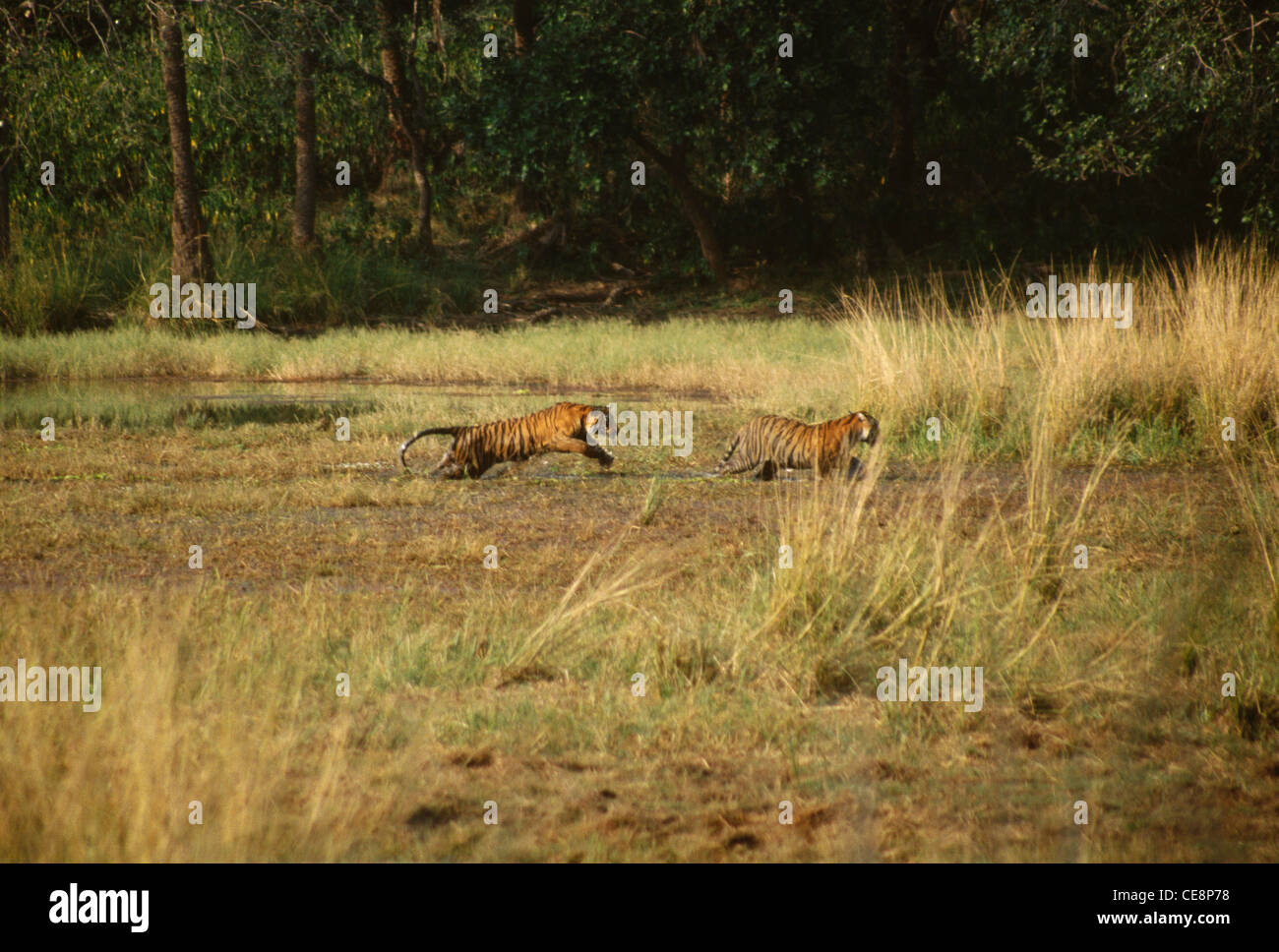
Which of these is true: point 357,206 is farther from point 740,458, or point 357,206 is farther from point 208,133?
point 740,458

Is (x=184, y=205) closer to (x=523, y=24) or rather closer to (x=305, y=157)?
(x=305, y=157)

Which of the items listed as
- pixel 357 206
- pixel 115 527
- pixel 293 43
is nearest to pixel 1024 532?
pixel 115 527

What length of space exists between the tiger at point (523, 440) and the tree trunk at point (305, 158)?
1555 centimetres

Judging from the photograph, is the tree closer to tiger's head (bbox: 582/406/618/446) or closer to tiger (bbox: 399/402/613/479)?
tiger (bbox: 399/402/613/479)

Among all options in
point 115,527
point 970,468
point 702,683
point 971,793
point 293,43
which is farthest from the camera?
point 293,43

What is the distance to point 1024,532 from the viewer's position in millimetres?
6316

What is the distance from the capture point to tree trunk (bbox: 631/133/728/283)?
2367 centimetres

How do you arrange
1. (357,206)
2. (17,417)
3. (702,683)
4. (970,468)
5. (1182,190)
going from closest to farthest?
(702,683), (970,468), (17,417), (1182,190), (357,206)

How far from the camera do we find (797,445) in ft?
28.6

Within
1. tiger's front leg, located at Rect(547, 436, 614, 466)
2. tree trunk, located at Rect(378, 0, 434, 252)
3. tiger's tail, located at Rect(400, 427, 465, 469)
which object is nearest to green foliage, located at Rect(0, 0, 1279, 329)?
tree trunk, located at Rect(378, 0, 434, 252)

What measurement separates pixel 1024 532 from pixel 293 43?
1551cm

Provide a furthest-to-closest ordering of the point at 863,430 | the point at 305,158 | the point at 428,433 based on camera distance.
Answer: the point at 305,158, the point at 428,433, the point at 863,430

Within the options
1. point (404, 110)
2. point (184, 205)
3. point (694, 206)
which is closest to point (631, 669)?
point (184, 205)

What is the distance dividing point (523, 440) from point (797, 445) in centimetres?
203
